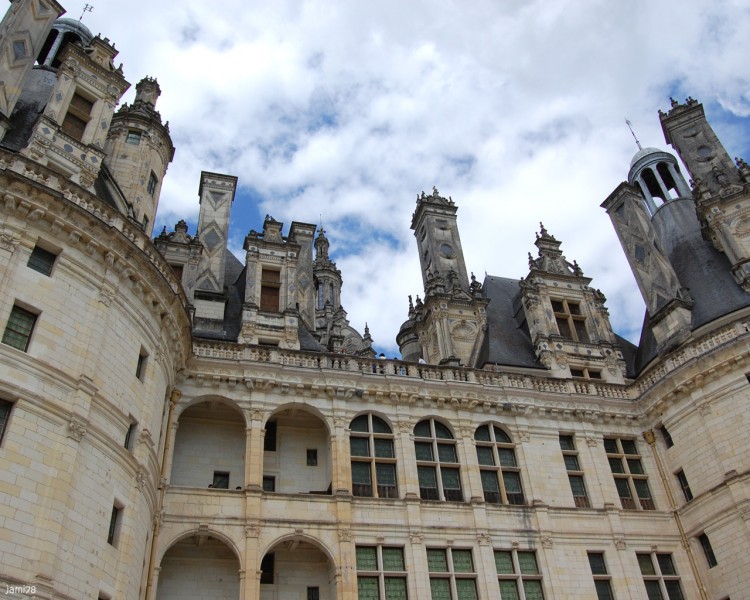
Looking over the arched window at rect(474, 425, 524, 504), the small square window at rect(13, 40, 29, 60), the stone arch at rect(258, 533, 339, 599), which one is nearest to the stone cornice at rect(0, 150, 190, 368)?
the small square window at rect(13, 40, 29, 60)

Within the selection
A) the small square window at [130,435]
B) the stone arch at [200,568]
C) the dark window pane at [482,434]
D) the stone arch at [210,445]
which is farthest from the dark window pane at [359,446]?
the small square window at [130,435]

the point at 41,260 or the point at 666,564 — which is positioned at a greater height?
the point at 41,260

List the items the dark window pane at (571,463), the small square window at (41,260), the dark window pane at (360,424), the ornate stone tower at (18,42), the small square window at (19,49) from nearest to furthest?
the small square window at (41,260), the ornate stone tower at (18,42), the small square window at (19,49), the dark window pane at (360,424), the dark window pane at (571,463)

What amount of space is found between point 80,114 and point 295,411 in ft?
34.5

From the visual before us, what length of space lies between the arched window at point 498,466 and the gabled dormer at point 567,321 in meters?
4.04

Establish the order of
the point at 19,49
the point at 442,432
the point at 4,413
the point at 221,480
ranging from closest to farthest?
the point at 4,413 → the point at 19,49 → the point at 221,480 → the point at 442,432

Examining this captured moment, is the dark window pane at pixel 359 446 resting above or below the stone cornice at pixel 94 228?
below

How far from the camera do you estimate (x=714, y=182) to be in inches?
1196

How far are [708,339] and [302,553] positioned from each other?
14.5m

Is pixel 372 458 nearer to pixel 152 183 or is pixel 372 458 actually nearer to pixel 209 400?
pixel 209 400

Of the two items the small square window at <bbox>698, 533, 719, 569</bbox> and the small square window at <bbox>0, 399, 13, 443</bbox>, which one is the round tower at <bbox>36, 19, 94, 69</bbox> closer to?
the small square window at <bbox>0, 399, 13, 443</bbox>

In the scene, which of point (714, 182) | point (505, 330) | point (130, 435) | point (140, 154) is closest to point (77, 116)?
point (140, 154)

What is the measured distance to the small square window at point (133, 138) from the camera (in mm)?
22859

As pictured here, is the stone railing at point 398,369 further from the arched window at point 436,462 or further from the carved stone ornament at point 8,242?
the carved stone ornament at point 8,242
